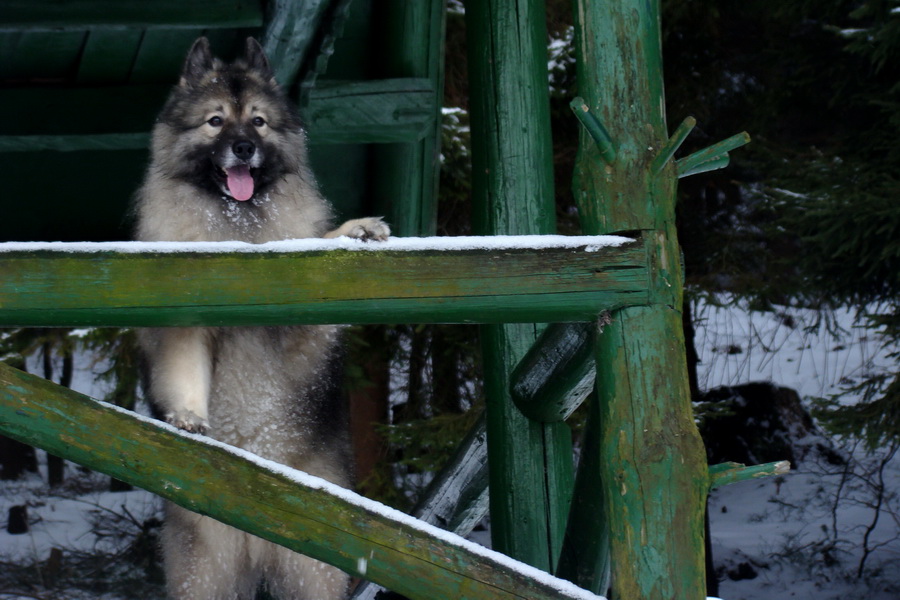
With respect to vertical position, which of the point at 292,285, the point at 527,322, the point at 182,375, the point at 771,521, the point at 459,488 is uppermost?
the point at 292,285

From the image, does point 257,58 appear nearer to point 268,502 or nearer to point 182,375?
point 182,375

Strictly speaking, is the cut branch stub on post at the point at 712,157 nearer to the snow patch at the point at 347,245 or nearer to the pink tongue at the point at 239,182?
the snow patch at the point at 347,245

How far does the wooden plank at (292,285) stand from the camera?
261 cm

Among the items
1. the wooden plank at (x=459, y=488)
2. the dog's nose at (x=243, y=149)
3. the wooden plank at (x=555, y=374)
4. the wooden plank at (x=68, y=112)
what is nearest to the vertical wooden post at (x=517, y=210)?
the wooden plank at (x=555, y=374)

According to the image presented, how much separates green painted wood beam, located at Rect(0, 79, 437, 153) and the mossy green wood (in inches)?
2.0

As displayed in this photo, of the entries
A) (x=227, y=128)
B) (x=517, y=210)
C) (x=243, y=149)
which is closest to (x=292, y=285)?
(x=243, y=149)

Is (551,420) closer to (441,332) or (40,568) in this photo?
(441,332)

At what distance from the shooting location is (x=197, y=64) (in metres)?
3.88

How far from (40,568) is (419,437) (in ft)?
11.6

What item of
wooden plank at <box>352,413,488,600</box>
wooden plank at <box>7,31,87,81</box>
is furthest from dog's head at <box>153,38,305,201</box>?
wooden plank at <box>352,413,488,600</box>

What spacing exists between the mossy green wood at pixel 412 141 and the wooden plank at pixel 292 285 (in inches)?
87.7

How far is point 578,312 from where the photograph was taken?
2.74 meters

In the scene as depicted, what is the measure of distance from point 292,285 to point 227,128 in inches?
52.7

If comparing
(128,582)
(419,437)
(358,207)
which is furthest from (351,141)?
(128,582)
